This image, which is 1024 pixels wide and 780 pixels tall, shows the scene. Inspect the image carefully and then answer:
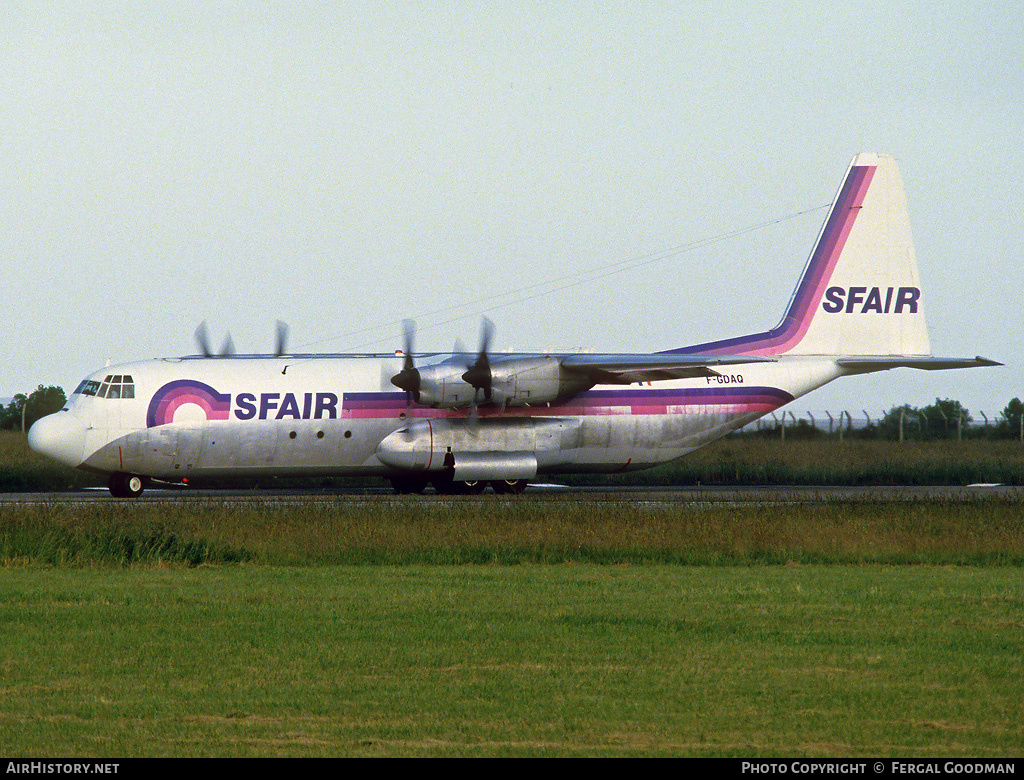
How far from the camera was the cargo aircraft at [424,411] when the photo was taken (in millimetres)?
26953

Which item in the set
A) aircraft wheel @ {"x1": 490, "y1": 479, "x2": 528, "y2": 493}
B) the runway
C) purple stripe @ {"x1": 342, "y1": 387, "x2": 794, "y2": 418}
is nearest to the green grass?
the runway

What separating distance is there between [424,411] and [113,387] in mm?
7316

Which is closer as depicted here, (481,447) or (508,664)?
(508,664)

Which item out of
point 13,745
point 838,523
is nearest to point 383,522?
point 838,523

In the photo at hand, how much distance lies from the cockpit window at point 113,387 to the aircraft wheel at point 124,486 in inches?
77.3

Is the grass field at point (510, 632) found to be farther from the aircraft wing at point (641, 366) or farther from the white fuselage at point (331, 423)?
the aircraft wing at point (641, 366)

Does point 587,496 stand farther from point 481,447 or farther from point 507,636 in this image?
point 507,636

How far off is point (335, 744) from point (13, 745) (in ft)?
5.98

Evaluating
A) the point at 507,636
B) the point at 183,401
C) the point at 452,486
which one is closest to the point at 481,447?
the point at 452,486

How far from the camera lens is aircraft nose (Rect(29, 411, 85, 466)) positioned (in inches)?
1045

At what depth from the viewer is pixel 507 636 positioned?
10148 mm

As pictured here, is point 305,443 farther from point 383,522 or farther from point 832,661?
point 832,661

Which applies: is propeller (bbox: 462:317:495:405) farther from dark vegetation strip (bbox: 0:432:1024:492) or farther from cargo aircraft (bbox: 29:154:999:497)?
dark vegetation strip (bbox: 0:432:1024:492)

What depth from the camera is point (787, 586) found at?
1329cm
